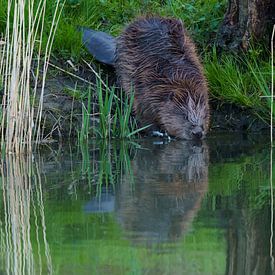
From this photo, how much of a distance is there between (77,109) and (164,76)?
63 centimetres

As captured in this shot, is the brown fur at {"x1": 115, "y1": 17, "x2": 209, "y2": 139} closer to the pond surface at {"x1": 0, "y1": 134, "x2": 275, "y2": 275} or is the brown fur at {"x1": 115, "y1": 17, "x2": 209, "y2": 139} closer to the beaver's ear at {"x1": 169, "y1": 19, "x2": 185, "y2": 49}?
the beaver's ear at {"x1": 169, "y1": 19, "x2": 185, "y2": 49}

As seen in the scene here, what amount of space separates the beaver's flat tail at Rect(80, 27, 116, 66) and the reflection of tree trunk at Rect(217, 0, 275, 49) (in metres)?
0.77

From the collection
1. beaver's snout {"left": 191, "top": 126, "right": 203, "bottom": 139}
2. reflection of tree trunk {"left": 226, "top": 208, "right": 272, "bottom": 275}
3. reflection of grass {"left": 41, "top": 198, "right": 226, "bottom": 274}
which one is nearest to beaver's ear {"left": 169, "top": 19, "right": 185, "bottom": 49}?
beaver's snout {"left": 191, "top": 126, "right": 203, "bottom": 139}

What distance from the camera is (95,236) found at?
3.42 m

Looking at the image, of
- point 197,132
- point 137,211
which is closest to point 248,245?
point 137,211

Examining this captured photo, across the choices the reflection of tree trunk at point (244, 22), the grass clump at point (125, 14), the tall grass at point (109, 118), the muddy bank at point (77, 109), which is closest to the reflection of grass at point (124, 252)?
the tall grass at point (109, 118)

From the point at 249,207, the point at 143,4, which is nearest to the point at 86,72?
the point at 143,4

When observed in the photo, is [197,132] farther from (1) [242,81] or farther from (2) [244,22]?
(2) [244,22]

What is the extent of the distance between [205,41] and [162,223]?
3.28 meters

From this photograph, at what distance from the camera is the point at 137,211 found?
12.5 ft

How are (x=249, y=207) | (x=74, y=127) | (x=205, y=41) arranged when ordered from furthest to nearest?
(x=205, y=41), (x=74, y=127), (x=249, y=207)

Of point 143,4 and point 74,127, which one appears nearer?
point 74,127

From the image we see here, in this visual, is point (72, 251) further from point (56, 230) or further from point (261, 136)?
point (261, 136)

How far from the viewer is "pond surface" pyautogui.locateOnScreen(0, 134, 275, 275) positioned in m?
3.13
